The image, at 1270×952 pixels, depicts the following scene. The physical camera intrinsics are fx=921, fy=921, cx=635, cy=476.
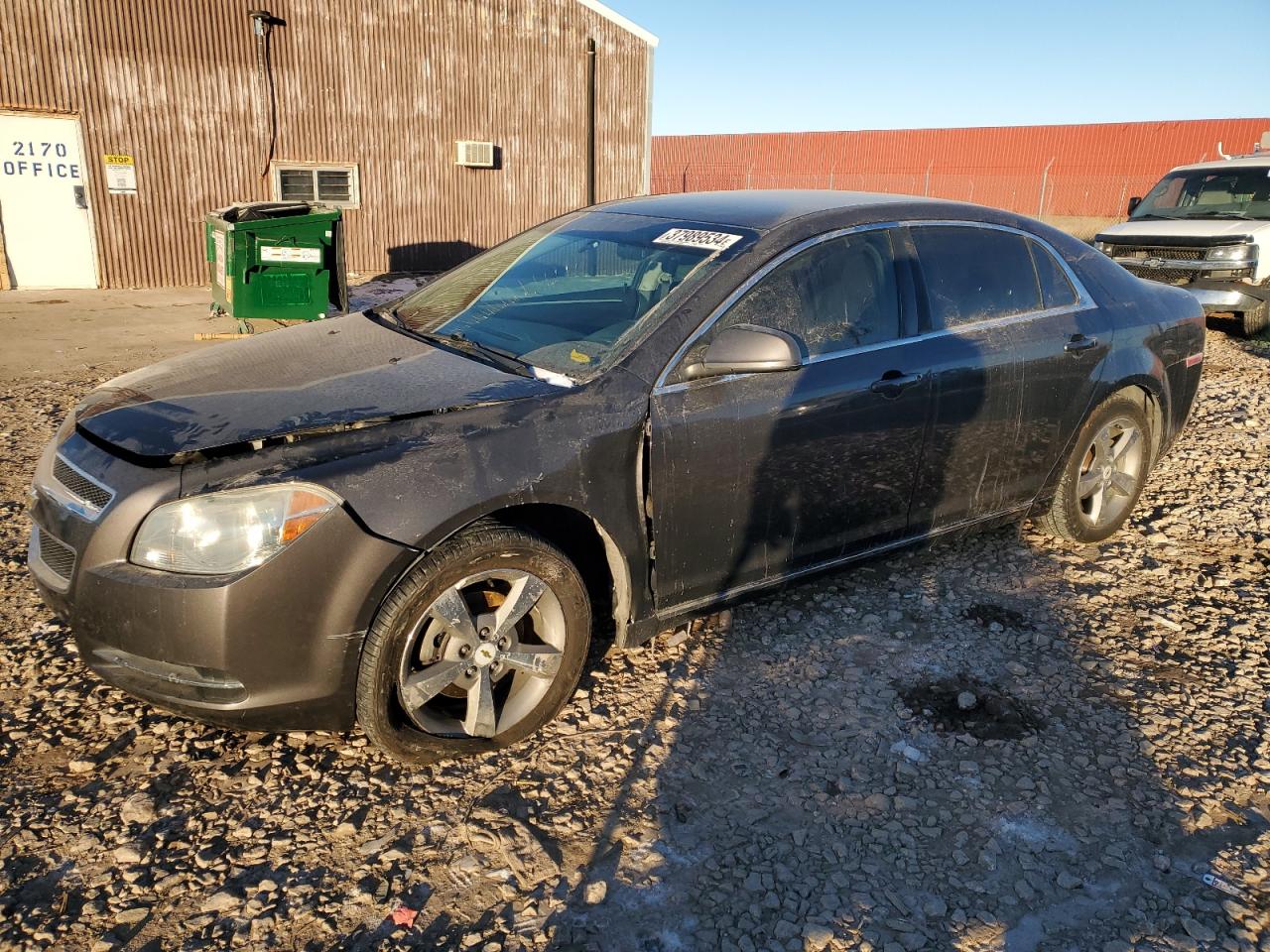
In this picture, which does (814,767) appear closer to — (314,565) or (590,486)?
(590,486)

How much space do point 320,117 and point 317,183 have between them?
992 millimetres

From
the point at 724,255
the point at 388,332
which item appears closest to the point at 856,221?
the point at 724,255

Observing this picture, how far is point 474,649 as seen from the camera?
9.25 feet

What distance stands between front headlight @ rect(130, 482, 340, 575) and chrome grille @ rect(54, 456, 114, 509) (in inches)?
7.6

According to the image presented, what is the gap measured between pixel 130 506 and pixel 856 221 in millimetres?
2708

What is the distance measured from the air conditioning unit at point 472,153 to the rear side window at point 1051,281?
13020mm

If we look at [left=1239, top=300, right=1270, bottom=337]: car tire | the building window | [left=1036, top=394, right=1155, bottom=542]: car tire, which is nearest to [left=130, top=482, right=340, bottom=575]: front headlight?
[left=1036, top=394, right=1155, bottom=542]: car tire

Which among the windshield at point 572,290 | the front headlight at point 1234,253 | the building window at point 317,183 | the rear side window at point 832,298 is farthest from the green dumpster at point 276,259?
the front headlight at point 1234,253

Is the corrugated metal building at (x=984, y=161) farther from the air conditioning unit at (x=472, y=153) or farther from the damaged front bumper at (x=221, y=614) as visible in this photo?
the damaged front bumper at (x=221, y=614)

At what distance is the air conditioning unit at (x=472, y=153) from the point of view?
15.5 metres

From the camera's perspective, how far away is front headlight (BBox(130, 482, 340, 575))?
2455mm

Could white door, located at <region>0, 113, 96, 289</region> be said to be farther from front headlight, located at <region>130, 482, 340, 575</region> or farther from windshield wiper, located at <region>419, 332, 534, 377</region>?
front headlight, located at <region>130, 482, 340, 575</region>

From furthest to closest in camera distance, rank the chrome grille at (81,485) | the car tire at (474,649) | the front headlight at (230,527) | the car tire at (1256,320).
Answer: the car tire at (1256,320)
the car tire at (474,649)
the chrome grille at (81,485)
the front headlight at (230,527)

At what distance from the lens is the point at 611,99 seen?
16.7 m
